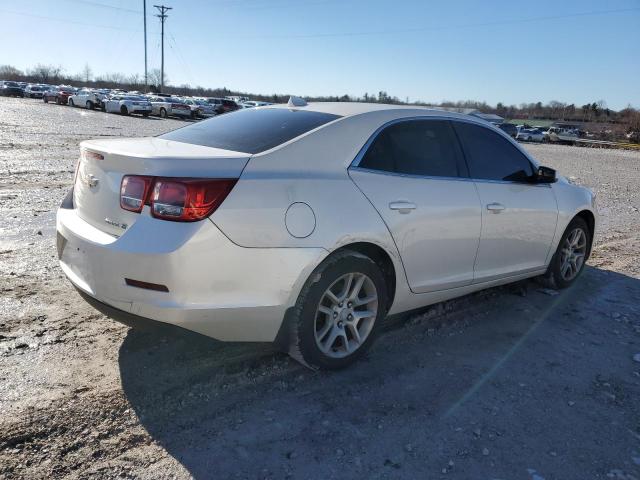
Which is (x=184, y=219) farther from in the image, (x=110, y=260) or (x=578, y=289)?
(x=578, y=289)

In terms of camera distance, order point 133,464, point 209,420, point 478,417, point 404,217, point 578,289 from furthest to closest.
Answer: point 578,289 < point 404,217 < point 478,417 < point 209,420 < point 133,464

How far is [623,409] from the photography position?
325cm

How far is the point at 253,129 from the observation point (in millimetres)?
3609

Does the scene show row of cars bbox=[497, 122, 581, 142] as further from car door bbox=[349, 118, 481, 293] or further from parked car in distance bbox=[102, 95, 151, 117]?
car door bbox=[349, 118, 481, 293]

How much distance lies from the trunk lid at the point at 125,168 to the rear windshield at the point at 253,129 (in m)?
0.18

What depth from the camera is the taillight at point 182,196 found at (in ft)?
9.00

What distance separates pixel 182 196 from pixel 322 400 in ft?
4.64

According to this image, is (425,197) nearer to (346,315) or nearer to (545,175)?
(346,315)

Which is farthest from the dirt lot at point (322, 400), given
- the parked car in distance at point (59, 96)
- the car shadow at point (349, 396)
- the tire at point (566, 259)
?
the parked car in distance at point (59, 96)

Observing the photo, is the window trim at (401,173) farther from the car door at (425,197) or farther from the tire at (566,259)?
the tire at (566,259)

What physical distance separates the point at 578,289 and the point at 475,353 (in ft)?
7.40

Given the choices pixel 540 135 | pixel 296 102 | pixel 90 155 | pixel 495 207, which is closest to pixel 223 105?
pixel 540 135

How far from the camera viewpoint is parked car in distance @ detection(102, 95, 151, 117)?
127 ft

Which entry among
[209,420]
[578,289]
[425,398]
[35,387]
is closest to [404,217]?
[425,398]
